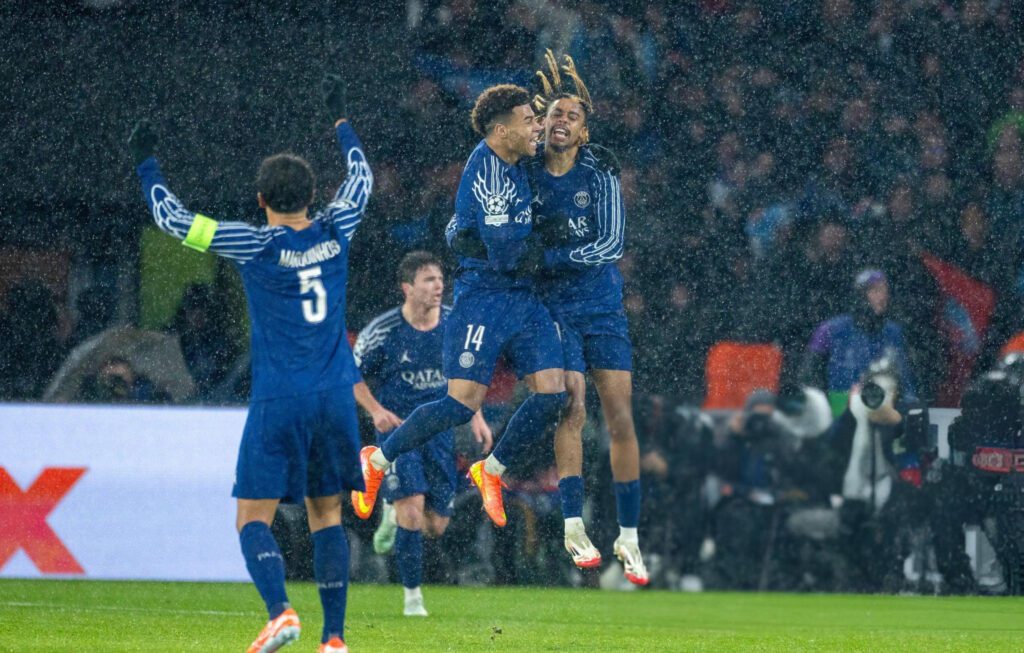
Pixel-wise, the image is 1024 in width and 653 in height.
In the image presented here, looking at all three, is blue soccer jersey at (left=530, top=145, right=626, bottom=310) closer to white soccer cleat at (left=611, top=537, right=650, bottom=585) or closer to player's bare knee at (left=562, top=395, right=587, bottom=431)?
player's bare knee at (left=562, top=395, right=587, bottom=431)

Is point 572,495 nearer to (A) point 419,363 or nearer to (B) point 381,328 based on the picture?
(A) point 419,363

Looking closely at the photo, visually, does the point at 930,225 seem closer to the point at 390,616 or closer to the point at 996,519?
the point at 996,519

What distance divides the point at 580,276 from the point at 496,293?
50 centimetres

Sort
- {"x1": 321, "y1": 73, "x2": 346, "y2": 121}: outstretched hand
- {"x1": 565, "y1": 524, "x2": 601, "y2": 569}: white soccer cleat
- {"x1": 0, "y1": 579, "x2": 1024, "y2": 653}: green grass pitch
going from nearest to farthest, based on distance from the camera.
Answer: {"x1": 321, "y1": 73, "x2": 346, "y2": 121}: outstretched hand → {"x1": 0, "y1": 579, "x2": 1024, "y2": 653}: green grass pitch → {"x1": 565, "y1": 524, "x2": 601, "y2": 569}: white soccer cleat

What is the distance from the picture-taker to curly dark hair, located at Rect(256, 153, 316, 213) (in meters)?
5.67

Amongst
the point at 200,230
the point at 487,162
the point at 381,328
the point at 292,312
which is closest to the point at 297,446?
the point at 292,312

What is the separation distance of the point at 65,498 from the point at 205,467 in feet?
2.70

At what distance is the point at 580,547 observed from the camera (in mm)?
7812

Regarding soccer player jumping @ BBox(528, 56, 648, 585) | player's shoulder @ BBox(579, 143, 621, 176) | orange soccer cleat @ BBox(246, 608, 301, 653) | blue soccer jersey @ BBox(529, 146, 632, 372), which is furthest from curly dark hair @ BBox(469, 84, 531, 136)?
orange soccer cleat @ BBox(246, 608, 301, 653)

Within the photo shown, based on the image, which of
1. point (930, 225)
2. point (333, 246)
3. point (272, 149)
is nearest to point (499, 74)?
point (272, 149)

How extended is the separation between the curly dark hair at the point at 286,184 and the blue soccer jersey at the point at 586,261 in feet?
7.00

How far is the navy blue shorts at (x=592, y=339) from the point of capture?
25.8ft

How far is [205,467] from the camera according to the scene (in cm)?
1042

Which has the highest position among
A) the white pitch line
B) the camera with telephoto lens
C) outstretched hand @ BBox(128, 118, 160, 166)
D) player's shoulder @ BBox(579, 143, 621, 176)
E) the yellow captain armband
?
player's shoulder @ BBox(579, 143, 621, 176)
